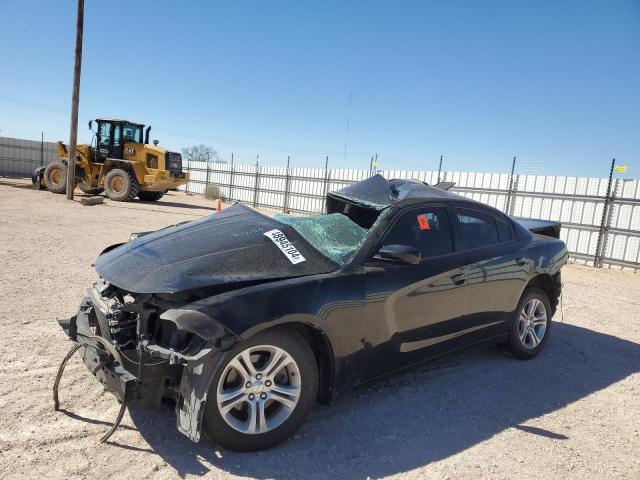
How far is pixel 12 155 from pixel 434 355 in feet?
133

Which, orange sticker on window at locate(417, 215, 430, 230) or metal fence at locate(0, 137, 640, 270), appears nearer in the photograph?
orange sticker on window at locate(417, 215, 430, 230)

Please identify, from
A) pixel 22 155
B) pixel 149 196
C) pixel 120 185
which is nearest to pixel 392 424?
pixel 120 185

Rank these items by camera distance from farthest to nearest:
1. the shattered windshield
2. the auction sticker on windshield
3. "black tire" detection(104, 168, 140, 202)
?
"black tire" detection(104, 168, 140, 202), the shattered windshield, the auction sticker on windshield

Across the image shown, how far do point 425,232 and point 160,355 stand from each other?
2157mm

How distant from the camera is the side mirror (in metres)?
3.13

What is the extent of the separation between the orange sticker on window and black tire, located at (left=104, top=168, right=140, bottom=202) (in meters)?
17.0

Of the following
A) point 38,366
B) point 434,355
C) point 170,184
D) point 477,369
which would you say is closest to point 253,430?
point 434,355

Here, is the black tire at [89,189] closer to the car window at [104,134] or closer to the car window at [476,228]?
the car window at [104,134]

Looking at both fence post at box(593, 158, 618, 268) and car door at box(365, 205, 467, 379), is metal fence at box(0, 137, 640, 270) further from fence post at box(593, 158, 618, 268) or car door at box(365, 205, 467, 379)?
car door at box(365, 205, 467, 379)

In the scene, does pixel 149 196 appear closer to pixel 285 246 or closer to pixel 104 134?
pixel 104 134

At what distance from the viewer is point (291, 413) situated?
275 centimetres

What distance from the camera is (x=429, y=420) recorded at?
323 cm

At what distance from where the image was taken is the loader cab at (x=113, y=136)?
18672 mm

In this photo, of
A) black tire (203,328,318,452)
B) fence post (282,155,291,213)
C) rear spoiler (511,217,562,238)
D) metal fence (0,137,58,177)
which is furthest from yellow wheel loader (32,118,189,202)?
metal fence (0,137,58,177)
